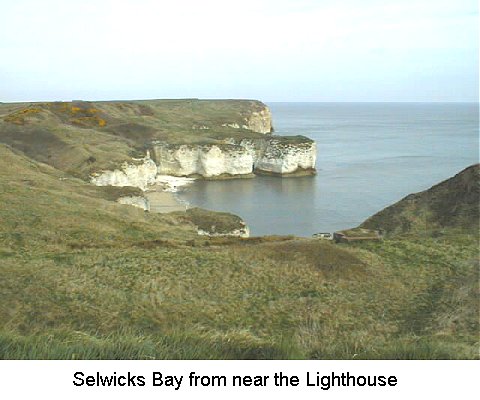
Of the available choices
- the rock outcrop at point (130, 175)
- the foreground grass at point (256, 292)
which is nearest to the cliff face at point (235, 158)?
the rock outcrop at point (130, 175)

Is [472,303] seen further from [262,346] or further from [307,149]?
[307,149]

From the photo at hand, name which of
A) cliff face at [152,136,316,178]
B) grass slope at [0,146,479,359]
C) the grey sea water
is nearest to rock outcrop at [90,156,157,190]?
the grey sea water

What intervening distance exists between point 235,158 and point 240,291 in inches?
2592

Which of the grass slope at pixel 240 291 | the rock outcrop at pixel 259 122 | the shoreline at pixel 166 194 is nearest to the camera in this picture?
the grass slope at pixel 240 291

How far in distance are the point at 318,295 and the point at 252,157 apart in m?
70.3

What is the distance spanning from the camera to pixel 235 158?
81625mm

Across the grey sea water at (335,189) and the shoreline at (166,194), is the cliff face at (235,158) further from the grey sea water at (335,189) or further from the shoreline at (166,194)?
the grey sea water at (335,189)

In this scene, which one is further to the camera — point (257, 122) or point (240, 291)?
point (257, 122)

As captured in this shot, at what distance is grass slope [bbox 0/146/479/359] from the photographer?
8.97 meters

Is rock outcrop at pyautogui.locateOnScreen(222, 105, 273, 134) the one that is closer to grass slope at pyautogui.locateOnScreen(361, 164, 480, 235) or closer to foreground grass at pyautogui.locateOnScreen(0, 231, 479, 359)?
grass slope at pyautogui.locateOnScreen(361, 164, 480, 235)

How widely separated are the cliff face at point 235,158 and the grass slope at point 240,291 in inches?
2172

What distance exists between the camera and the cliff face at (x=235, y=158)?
8025 centimetres

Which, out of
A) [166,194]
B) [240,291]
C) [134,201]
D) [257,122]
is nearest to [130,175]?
[166,194]

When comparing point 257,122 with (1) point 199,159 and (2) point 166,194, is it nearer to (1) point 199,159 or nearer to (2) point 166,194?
(1) point 199,159
